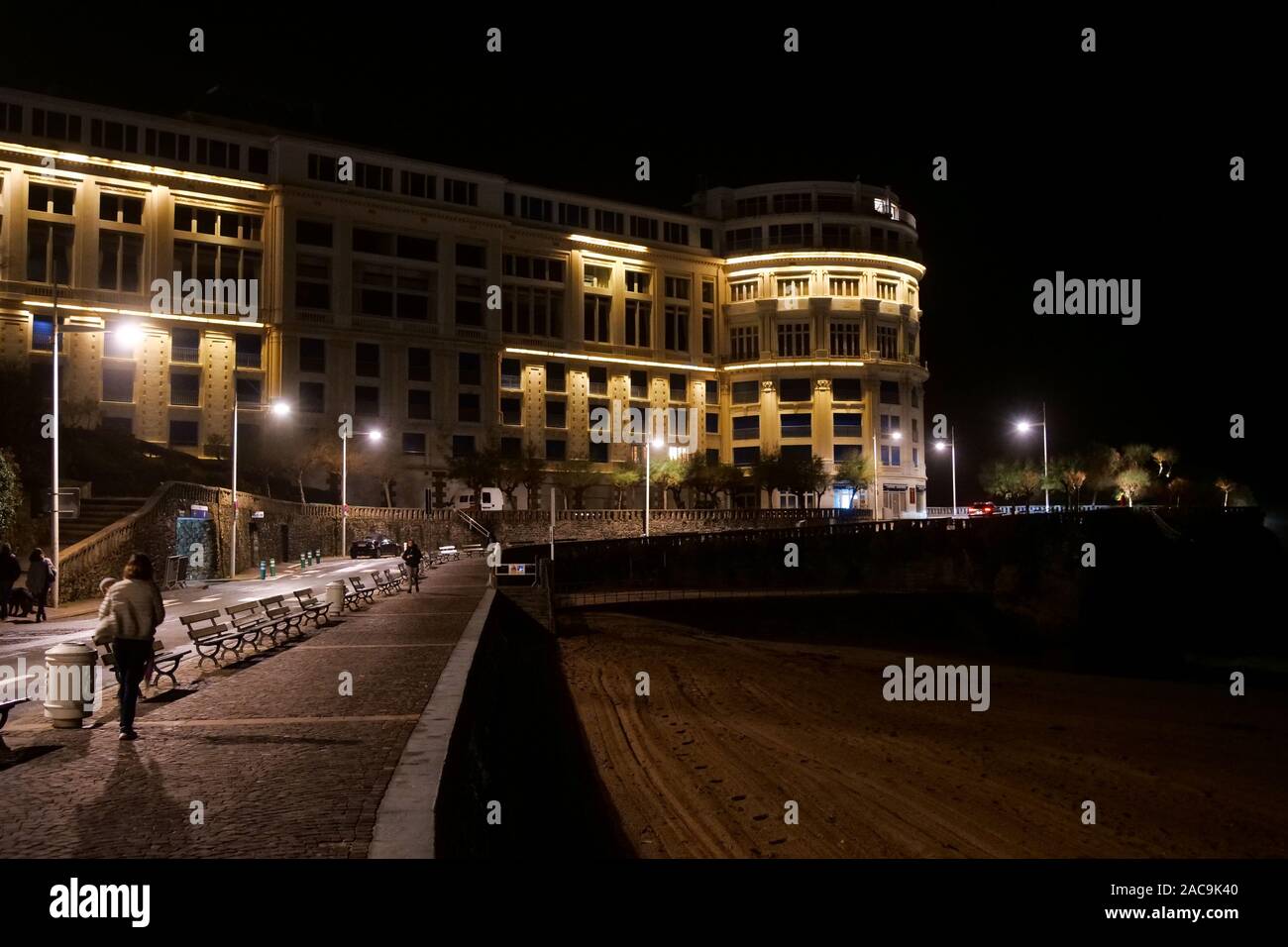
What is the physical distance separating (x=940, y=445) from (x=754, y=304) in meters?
30.6

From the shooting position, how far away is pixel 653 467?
88.1m

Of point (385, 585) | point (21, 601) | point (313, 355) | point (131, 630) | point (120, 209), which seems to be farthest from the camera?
point (313, 355)

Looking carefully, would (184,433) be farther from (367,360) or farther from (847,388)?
(847,388)

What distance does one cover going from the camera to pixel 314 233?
8300 cm

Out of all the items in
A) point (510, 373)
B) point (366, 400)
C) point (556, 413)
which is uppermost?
point (510, 373)

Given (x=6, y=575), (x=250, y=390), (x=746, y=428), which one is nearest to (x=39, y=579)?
(x=6, y=575)

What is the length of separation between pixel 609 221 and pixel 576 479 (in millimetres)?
29300

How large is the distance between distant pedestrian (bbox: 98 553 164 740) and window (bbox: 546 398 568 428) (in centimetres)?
8427

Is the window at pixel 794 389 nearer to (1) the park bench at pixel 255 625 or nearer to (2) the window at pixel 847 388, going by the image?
(2) the window at pixel 847 388

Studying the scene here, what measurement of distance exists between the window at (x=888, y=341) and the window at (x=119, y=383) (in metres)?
69.0

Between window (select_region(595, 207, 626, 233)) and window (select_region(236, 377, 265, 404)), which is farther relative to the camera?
window (select_region(595, 207, 626, 233))

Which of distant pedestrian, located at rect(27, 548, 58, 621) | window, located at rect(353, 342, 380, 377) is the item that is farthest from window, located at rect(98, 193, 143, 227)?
distant pedestrian, located at rect(27, 548, 58, 621)

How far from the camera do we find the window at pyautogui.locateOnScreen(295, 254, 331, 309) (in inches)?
3236

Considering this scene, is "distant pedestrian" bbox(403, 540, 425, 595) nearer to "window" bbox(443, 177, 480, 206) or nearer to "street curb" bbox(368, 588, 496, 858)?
"street curb" bbox(368, 588, 496, 858)
